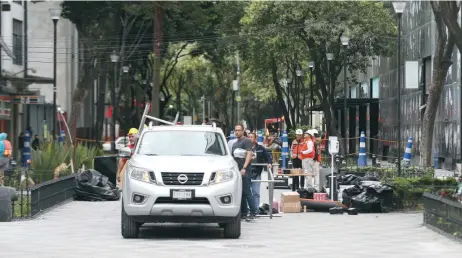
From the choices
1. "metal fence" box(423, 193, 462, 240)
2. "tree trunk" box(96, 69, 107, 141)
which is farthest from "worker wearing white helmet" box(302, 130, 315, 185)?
"tree trunk" box(96, 69, 107, 141)

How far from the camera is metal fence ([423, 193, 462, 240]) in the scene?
16547mm

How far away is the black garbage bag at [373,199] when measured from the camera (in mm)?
22719

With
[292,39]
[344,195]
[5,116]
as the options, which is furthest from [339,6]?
[344,195]

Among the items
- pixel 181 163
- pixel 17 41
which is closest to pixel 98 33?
pixel 17 41

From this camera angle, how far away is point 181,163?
1717 centimetres

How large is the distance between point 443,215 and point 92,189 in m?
11.3

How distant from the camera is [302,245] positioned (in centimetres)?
1634

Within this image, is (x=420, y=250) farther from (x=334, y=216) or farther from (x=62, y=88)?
(x=62, y=88)

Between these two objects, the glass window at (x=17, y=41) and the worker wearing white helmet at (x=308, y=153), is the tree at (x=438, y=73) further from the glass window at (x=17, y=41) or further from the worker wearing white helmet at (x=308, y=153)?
the glass window at (x=17, y=41)

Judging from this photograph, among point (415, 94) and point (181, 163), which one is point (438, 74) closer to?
point (181, 163)

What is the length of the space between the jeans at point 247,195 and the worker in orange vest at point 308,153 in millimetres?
8516

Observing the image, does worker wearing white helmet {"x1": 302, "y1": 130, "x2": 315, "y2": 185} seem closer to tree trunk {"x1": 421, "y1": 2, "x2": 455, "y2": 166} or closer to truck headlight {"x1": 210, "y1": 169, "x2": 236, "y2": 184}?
tree trunk {"x1": 421, "y1": 2, "x2": 455, "y2": 166}

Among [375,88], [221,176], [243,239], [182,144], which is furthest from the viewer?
[375,88]

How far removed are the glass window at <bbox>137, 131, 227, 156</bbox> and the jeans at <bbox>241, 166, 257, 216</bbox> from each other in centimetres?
190
